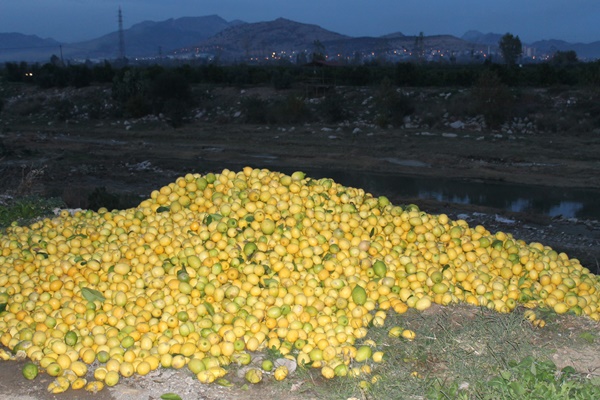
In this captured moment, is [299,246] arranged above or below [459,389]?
above

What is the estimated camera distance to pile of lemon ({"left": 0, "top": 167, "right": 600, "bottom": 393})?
4223 millimetres

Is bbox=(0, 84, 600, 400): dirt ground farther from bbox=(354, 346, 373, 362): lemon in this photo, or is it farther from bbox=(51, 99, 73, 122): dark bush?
bbox=(354, 346, 373, 362): lemon

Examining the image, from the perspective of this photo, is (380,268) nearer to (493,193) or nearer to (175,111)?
(493,193)

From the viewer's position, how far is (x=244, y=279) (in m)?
4.70

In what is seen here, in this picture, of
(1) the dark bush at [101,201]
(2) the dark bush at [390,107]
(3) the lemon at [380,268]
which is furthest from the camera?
(2) the dark bush at [390,107]

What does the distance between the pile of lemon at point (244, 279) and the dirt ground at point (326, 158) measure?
274 inches

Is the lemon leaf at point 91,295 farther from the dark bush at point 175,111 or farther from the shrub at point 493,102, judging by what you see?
the dark bush at point 175,111

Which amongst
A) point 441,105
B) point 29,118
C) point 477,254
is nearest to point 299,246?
point 477,254

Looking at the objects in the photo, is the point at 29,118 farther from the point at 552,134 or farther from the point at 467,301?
the point at 467,301

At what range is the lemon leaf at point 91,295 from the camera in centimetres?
466

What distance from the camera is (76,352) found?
4215 mm

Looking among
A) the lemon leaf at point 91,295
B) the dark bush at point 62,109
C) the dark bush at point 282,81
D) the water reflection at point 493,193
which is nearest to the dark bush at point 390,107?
the water reflection at point 493,193

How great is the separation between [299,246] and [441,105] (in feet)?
89.3

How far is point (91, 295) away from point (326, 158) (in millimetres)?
18904
